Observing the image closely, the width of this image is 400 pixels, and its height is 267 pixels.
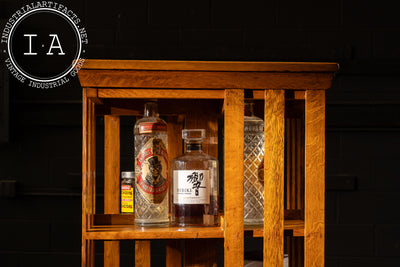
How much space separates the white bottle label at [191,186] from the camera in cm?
102

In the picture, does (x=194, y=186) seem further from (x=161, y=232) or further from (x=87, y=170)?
(x=87, y=170)

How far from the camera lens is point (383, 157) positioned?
6.41ft

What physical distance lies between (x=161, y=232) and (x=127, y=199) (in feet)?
0.62

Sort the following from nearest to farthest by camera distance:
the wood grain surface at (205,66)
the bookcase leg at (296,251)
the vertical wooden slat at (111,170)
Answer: the wood grain surface at (205,66)
the bookcase leg at (296,251)
the vertical wooden slat at (111,170)

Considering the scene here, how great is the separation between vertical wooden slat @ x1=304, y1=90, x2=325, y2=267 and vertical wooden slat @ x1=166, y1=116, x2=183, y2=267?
397 mm

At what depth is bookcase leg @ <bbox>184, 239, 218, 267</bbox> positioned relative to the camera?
3.81 ft

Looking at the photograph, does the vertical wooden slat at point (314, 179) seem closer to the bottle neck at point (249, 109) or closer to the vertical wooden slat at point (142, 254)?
the bottle neck at point (249, 109)

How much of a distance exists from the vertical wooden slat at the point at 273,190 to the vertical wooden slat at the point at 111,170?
1.49 ft

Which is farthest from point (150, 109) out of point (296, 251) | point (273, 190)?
point (296, 251)

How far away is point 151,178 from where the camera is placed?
1.06m

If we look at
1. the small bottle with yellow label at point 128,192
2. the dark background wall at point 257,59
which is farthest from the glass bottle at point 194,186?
the dark background wall at point 257,59

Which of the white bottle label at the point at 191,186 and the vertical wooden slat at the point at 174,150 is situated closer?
the white bottle label at the point at 191,186

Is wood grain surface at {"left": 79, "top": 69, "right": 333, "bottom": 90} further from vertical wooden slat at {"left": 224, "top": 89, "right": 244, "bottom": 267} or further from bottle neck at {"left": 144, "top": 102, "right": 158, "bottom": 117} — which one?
bottle neck at {"left": 144, "top": 102, "right": 158, "bottom": 117}

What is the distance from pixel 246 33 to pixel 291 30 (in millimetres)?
197
